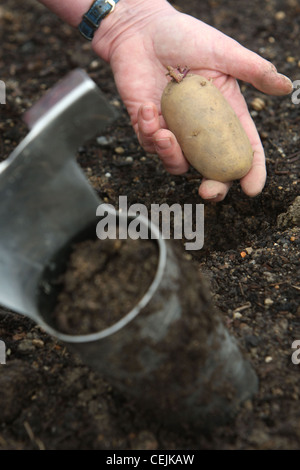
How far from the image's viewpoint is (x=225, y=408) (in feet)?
4.23

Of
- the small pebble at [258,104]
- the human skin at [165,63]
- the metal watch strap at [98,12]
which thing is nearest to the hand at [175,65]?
the human skin at [165,63]

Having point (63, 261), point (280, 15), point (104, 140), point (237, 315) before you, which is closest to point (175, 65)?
point (104, 140)

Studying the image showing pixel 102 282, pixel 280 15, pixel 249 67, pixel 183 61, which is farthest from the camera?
pixel 280 15

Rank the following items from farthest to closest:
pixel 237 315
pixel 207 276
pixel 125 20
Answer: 1. pixel 125 20
2. pixel 207 276
3. pixel 237 315

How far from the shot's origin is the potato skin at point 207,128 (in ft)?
5.97

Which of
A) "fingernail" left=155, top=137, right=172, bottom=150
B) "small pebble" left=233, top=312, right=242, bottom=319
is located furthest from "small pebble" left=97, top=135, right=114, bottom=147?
"small pebble" left=233, top=312, right=242, bottom=319

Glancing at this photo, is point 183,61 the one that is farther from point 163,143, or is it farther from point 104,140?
point 104,140

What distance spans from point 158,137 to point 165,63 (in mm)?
488

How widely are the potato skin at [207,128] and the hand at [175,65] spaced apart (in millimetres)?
55

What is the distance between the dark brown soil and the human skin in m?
0.78

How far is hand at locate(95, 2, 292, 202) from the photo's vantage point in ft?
6.29

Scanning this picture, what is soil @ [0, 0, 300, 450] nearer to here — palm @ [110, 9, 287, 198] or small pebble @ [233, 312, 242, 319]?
small pebble @ [233, 312, 242, 319]

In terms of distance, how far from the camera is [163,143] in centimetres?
184

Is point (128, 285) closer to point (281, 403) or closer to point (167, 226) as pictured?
point (281, 403)
